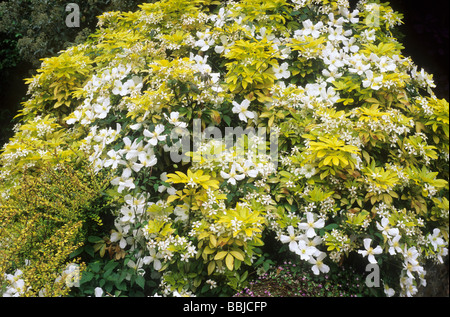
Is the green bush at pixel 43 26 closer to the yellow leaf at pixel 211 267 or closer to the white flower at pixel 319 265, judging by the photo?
the yellow leaf at pixel 211 267

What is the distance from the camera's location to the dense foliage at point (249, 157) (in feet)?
6.70

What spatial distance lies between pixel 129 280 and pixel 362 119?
1633 mm

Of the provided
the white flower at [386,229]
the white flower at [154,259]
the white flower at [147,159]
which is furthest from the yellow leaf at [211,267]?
the white flower at [386,229]

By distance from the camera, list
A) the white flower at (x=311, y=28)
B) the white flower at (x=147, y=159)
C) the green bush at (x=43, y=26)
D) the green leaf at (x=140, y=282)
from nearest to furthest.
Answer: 1. the green leaf at (x=140, y=282)
2. the white flower at (x=147, y=159)
3. the white flower at (x=311, y=28)
4. the green bush at (x=43, y=26)

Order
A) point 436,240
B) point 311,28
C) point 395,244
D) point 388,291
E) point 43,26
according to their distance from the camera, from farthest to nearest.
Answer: point 43,26 → point 311,28 → point 436,240 → point 388,291 → point 395,244

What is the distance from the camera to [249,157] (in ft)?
7.06

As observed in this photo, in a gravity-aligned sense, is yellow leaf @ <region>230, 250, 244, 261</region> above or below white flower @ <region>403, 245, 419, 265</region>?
above

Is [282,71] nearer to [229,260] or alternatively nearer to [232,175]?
[232,175]

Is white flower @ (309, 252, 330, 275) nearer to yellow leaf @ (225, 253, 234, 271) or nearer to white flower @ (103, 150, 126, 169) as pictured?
yellow leaf @ (225, 253, 234, 271)

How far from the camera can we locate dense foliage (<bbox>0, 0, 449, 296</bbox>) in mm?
2043

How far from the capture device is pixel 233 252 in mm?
1902

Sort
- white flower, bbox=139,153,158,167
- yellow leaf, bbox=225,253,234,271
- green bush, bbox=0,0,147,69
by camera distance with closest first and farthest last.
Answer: yellow leaf, bbox=225,253,234,271
white flower, bbox=139,153,158,167
green bush, bbox=0,0,147,69

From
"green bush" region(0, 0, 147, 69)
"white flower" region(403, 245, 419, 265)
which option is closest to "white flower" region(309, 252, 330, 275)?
"white flower" region(403, 245, 419, 265)

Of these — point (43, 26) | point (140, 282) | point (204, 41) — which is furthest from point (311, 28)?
point (43, 26)
